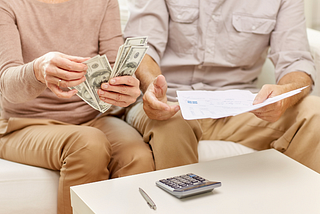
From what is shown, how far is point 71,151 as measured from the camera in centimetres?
105

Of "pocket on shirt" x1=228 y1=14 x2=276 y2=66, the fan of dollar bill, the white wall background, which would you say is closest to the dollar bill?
the fan of dollar bill

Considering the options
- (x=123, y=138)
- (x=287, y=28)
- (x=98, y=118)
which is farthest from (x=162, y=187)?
(x=287, y=28)

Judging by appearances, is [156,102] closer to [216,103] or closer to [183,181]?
[216,103]

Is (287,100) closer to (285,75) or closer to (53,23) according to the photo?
(285,75)

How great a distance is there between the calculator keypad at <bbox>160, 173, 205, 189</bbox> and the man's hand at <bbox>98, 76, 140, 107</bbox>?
0.38m

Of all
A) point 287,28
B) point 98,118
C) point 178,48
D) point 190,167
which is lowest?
point 98,118

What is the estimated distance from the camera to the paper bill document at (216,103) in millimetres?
868

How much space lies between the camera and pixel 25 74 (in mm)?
1033

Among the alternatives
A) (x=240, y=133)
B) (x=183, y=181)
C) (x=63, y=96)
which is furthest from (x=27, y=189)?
(x=240, y=133)

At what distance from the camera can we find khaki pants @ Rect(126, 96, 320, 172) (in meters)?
1.14

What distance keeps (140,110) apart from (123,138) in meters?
0.20

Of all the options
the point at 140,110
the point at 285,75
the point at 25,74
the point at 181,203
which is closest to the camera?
the point at 181,203

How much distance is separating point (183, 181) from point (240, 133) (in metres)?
0.67

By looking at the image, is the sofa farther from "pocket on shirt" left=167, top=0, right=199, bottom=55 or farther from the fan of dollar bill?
"pocket on shirt" left=167, top=0, right=199, bottom=55
